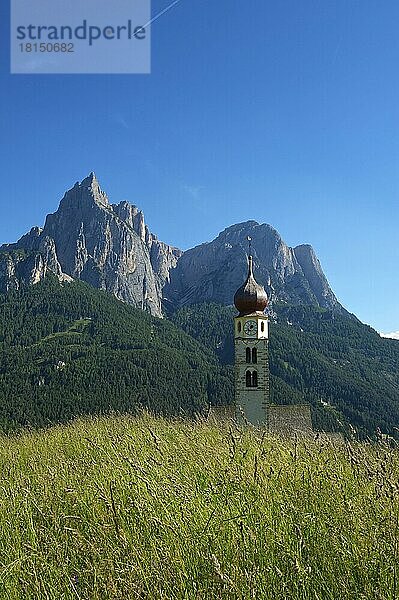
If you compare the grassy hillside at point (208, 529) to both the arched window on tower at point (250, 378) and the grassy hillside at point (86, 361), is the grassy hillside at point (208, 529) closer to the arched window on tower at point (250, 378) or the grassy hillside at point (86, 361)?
the arched window on tower at point (250, 378)

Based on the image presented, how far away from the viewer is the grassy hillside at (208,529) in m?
3.23

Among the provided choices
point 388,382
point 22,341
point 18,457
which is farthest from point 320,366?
point 18,457

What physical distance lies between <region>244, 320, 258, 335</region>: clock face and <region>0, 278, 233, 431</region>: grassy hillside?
71082mm

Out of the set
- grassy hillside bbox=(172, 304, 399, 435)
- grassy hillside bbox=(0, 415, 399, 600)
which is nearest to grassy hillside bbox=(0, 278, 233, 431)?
grassy hillside bbox=(172, 304, 399, 435)

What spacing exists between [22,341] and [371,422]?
105256mm

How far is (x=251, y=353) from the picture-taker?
3631 cm

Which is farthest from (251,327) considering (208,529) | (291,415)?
(208,529)

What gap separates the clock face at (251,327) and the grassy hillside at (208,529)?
30.6 meters

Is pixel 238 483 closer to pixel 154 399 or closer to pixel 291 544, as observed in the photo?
pixel 291 544

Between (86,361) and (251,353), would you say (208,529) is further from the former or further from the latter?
(86,361)

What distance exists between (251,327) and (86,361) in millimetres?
125363

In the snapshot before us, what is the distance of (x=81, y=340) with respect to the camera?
571 feet

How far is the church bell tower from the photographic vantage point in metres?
35.1

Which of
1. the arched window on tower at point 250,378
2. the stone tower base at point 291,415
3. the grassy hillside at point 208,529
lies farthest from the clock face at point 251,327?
the grassy hillside at point 208,529
